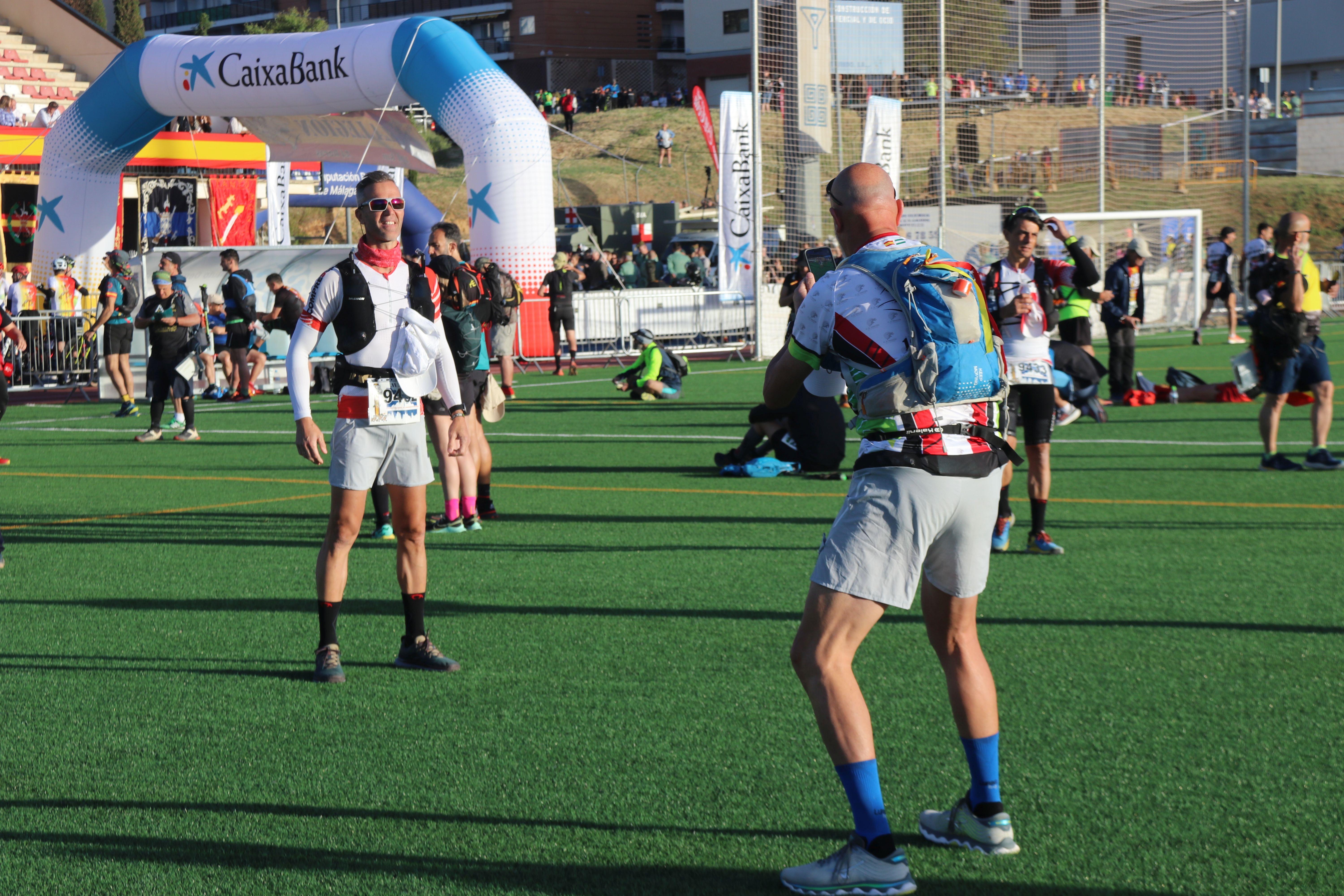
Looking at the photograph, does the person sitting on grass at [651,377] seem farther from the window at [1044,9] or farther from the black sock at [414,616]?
the window at [1044,9]

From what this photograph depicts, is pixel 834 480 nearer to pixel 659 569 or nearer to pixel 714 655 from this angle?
pixel 659 569

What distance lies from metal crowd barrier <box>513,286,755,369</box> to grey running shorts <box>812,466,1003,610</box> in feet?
73.5

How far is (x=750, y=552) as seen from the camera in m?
8.77

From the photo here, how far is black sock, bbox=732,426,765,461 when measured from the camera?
1247 cm

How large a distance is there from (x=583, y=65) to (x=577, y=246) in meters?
40.3

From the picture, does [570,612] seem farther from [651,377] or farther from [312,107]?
[312,107]

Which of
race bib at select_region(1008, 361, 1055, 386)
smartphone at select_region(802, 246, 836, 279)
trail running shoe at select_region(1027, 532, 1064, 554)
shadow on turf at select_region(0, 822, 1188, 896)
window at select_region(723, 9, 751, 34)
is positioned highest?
window at select_region(723, 9, 751, 34)

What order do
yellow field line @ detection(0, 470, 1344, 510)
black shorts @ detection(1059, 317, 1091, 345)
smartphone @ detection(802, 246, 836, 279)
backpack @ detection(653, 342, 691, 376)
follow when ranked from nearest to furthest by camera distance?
smartphone @ detection(802, 246, 836, 279) < yellow field line @ detection(0, 470, 1344, 510) < black shorts @ detection(1059, 317, 1091, 345) < backpack @ detection(653, 342, 691, 376)

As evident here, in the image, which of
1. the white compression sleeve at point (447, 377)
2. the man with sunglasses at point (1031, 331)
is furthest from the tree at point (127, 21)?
the white compression sleeve at point (447, 377)

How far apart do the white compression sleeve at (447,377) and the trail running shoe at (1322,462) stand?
7.90 metres

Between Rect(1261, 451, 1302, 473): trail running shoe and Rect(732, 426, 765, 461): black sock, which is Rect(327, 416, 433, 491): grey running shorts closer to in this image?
Rect(732, 426, 765, 461): black sock

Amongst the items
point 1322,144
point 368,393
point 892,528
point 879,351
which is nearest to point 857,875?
point 892,528

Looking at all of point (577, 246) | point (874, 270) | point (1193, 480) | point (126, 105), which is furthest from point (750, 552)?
point (577, 246)

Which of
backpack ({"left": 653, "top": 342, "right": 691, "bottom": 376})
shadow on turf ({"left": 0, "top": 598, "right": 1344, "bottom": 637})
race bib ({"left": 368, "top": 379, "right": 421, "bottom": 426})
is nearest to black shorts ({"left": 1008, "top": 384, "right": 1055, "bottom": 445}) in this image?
shadow on turf ({"left": 0, "top": 598, "right": 1344, "bottom": 637})
